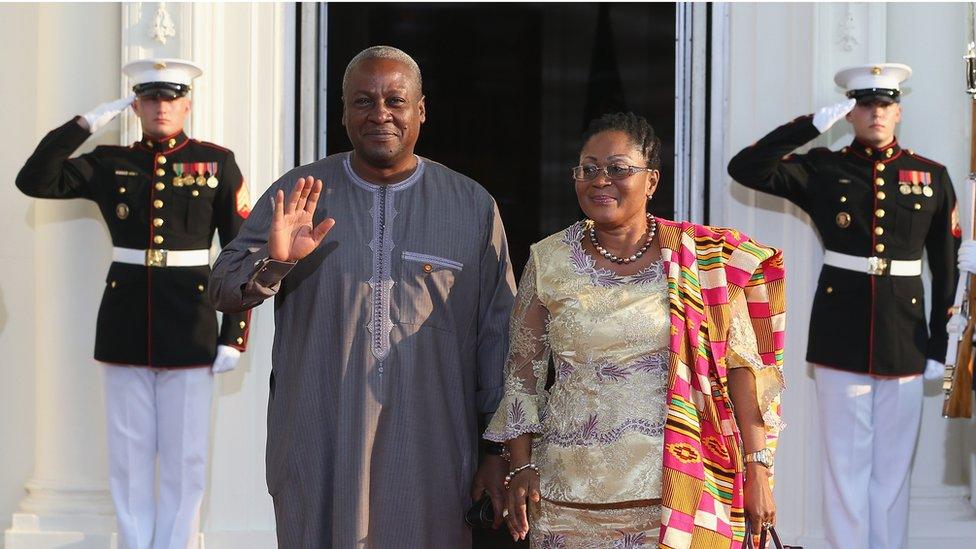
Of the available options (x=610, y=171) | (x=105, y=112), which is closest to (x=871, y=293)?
(x=610, y=171)

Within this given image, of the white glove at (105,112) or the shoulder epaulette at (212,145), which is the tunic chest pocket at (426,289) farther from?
the white glove at (105,112)

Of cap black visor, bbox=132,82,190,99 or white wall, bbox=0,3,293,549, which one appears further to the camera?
white wall, bbox=0,3,293,549

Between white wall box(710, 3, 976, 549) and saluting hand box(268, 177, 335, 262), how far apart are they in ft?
9.47

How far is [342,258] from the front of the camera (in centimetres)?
295

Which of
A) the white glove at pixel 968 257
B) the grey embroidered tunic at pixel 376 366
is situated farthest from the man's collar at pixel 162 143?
the white glove at pixel 968 257

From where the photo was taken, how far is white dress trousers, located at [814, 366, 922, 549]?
4785 millimetres

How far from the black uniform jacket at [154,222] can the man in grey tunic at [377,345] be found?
1.81 metres

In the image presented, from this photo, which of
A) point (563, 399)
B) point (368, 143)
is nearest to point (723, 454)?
point (563, 399)

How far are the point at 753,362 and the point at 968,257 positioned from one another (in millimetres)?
2221

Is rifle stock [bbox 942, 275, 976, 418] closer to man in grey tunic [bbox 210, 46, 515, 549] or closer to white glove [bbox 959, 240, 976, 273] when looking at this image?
white glove [bbox 959, 240, 976, 273]

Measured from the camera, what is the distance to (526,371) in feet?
9.37

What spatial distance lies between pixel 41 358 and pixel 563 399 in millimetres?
3242

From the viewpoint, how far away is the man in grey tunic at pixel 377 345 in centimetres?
290

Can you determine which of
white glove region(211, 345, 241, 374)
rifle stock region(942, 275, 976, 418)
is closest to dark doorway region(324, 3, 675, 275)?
white glove region(211, 345, 241, 374)
